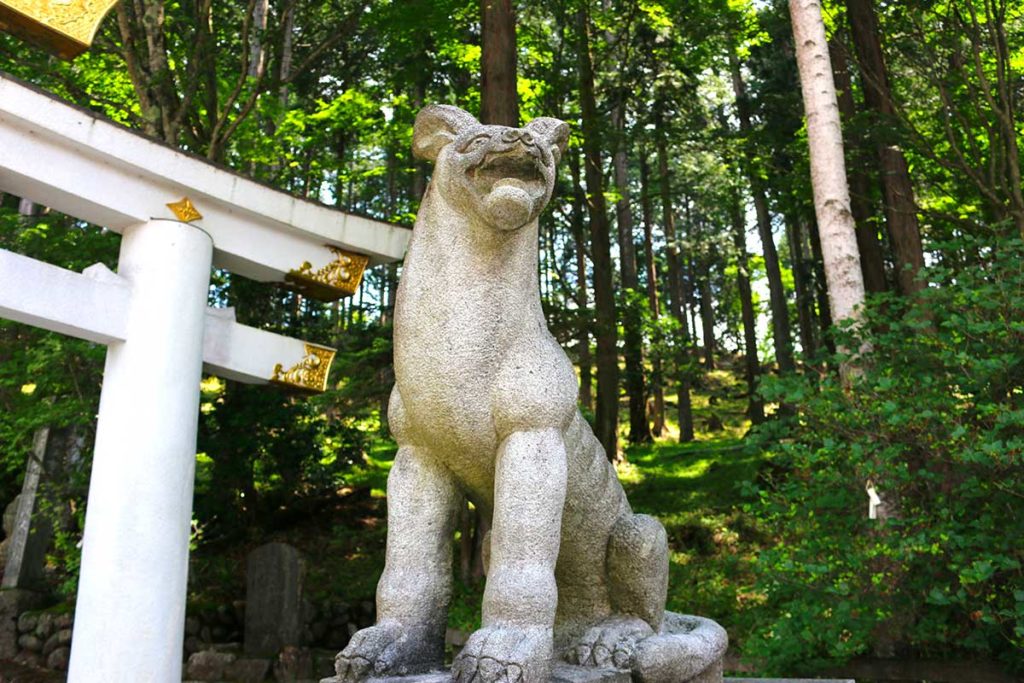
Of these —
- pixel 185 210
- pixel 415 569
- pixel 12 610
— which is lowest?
pixel 12 610

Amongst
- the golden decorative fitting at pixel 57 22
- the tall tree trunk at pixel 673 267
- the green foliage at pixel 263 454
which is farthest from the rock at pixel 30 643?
the tall tree trunk at pixel 673 267

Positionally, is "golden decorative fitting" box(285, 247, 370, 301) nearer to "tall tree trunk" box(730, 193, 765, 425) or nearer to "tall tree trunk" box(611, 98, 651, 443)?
"tall tree trunk" box(611, 98, 651, 443)

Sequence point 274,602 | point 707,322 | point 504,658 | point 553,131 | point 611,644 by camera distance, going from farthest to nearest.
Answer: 1. point 707,322
2. point 274,602
3. point 553,131
4. point 611,644
5. point 504,658

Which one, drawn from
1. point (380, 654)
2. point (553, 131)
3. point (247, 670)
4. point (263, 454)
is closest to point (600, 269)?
point (263, 454)

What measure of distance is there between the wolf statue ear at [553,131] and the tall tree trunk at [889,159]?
5879 mm

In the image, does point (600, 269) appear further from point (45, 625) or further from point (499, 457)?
point (499, 457)

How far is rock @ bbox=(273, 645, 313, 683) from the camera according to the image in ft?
25.1

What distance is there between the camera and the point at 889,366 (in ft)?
16.6

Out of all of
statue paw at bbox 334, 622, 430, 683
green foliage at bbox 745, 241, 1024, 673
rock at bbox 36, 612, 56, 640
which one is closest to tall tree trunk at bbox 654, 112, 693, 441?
green foliage at bbox 745, 241, 1024, 673

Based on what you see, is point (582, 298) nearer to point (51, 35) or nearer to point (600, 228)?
point (600, 228)

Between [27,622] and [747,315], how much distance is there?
555 inches

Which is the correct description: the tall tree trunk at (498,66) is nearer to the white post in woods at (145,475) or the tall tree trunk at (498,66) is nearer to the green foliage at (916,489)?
the white post in woods at (145,475)

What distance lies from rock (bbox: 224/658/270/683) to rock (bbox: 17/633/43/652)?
231 centimetres

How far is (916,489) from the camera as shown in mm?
5090
